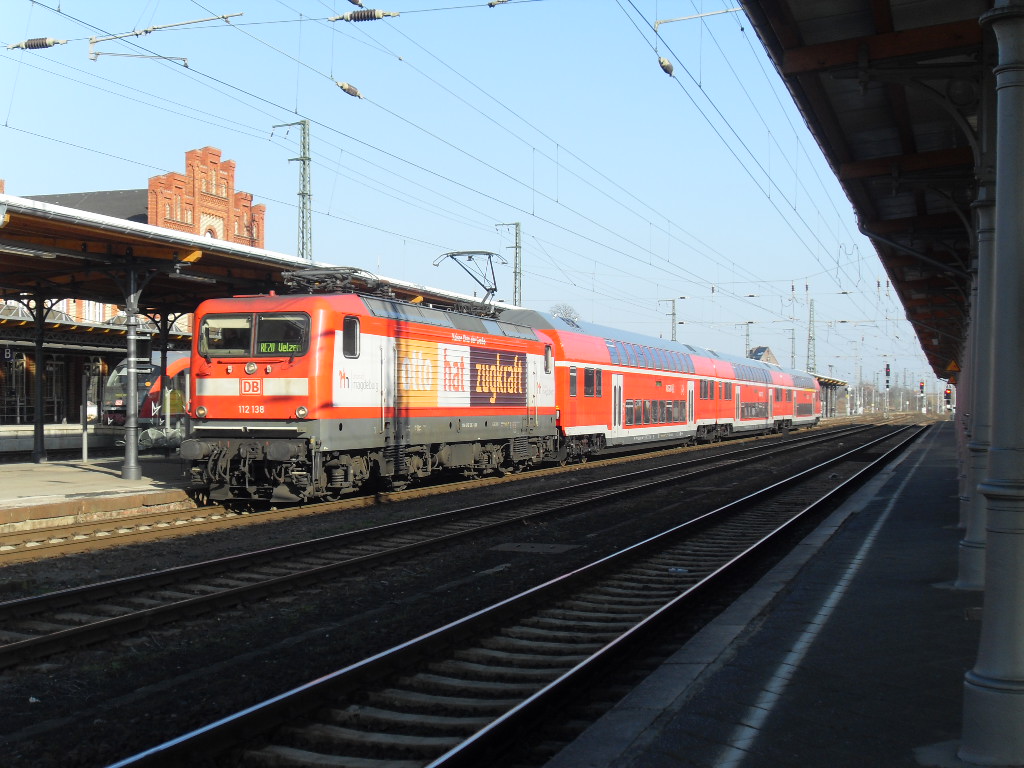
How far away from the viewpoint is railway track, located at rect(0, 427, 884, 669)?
22.7ft

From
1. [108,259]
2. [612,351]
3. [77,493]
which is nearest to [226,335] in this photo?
[77,493]

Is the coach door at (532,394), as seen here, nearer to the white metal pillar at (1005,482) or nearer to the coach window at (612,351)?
the coach window at (612,351)

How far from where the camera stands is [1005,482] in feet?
13.5

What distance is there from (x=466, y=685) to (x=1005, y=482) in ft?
11.0

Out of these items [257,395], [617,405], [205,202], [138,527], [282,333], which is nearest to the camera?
[138,527]

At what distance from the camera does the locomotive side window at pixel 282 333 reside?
13.9 metres

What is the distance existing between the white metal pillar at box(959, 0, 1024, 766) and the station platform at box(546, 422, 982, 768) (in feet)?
0.82

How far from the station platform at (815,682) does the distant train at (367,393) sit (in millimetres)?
7565

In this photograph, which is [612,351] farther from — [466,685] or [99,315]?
[99,315]

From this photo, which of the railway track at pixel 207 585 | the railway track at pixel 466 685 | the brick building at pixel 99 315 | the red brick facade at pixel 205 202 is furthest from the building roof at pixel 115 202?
the railway track at pixel 466 685

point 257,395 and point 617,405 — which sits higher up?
point 257,395

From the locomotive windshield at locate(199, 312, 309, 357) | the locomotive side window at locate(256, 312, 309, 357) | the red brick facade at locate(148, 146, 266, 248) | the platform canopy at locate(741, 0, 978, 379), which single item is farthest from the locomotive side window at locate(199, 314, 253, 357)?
the red brick facade at locate(148, 146, 266, 248)

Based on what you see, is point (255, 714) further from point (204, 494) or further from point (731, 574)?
point (204, 494)

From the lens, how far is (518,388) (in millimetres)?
20312
